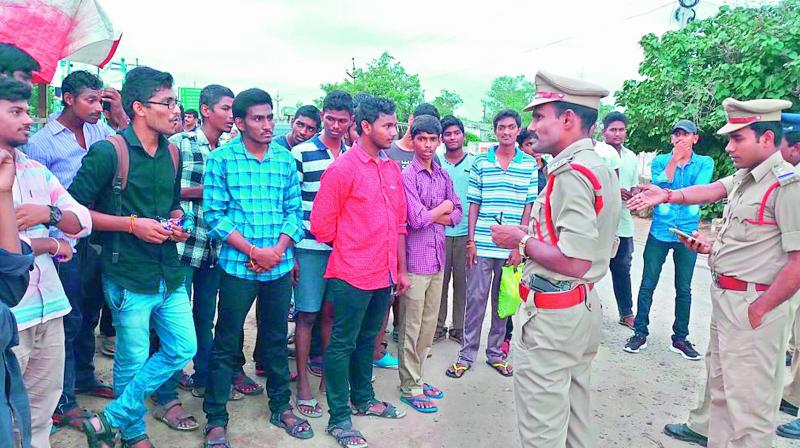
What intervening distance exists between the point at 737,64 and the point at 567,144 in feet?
34.2

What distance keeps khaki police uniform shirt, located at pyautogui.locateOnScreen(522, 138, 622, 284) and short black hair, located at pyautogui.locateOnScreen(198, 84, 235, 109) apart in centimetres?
244

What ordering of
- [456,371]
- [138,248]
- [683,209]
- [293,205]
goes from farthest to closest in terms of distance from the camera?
1. [683,209]
2. [456,371]
3. [293,205]
4. [138,248]

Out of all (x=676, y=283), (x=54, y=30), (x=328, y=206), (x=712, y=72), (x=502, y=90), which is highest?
(x=502, y=90)

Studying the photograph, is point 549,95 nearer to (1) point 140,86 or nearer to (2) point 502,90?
(1) point 140,86

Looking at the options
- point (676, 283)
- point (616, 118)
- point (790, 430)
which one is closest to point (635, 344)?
point (676, 283)

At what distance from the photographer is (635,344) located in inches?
190

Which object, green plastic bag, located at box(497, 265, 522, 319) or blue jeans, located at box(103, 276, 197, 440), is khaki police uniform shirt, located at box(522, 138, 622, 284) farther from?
blue jeans, located at box(103, 276, 197, 440)

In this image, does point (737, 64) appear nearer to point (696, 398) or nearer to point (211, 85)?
point (696, 398)

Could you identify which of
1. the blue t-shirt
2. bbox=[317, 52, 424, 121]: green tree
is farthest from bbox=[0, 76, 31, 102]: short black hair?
bbox=[317, 52, 424, 121]: green tree

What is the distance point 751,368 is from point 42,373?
136 inches

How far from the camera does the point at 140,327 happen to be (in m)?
2.78

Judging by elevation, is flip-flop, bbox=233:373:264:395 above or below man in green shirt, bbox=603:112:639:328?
below

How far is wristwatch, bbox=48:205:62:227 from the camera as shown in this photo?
2.30m

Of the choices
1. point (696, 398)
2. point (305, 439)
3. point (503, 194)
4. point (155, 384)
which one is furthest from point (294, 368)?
point (696, 398)
